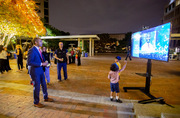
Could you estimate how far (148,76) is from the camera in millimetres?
3561

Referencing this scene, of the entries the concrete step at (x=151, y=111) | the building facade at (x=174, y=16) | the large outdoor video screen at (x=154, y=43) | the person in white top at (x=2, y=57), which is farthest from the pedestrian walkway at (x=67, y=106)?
the building facade at (x=174, y=16)

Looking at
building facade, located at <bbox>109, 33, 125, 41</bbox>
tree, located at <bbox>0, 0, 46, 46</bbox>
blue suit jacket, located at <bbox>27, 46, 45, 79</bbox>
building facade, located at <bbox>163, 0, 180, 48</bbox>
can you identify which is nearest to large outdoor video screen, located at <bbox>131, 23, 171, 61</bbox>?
blue suit jacket, located at <bbox>27, 46, 45, 79</bbox>

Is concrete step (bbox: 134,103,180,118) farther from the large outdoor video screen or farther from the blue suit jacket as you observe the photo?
the blue suit jacket

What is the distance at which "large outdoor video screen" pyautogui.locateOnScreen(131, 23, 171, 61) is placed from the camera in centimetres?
264

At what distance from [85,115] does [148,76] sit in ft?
7.80

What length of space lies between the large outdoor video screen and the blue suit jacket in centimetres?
317

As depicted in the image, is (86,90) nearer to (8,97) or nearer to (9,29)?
(8,97)

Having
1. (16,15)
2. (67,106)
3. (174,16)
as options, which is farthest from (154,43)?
(174,16)

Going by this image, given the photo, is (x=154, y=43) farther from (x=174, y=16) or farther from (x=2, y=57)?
(x=174, y=16)

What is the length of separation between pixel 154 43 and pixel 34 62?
332 cm

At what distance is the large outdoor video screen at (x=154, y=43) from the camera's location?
2643 millimetres

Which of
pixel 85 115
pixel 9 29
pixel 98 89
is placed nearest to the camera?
pixel 85 115

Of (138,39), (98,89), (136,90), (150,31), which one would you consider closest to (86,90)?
(98,89)

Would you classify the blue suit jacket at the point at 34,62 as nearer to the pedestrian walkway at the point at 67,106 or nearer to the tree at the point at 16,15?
the pedestrian walkway at the point at 67,106
